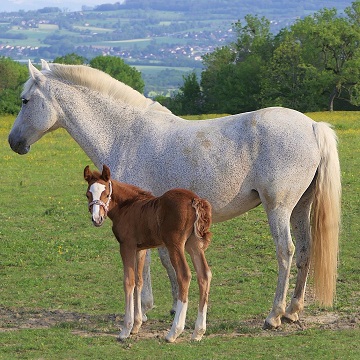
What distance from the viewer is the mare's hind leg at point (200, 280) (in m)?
7.19

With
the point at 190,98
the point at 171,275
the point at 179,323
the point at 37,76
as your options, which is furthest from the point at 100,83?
the point at 190,98

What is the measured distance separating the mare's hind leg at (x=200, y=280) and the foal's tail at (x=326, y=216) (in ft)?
5.20

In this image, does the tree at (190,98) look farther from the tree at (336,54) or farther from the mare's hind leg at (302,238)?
the mare's hind leg at (302,238)

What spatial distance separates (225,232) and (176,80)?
172m

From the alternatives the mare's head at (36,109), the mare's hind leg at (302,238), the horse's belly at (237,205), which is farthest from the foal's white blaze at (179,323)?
the mare's head at (36,109)

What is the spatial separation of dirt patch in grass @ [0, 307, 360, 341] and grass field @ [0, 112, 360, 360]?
0.01 metres

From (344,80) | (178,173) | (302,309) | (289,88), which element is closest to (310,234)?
(302,309)

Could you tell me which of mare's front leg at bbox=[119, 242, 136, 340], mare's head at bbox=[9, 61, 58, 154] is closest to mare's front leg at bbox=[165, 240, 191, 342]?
mare's front leg at bbox=[119, 242, 136, 340]

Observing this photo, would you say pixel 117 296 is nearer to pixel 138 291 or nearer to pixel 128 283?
pixel 138 291

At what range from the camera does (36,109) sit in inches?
346

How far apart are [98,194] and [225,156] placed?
69.2 inches

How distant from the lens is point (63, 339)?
7352 millimetres

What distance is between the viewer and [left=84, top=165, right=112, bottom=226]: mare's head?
6867 mm

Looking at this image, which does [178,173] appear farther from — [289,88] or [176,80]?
[176,80]
